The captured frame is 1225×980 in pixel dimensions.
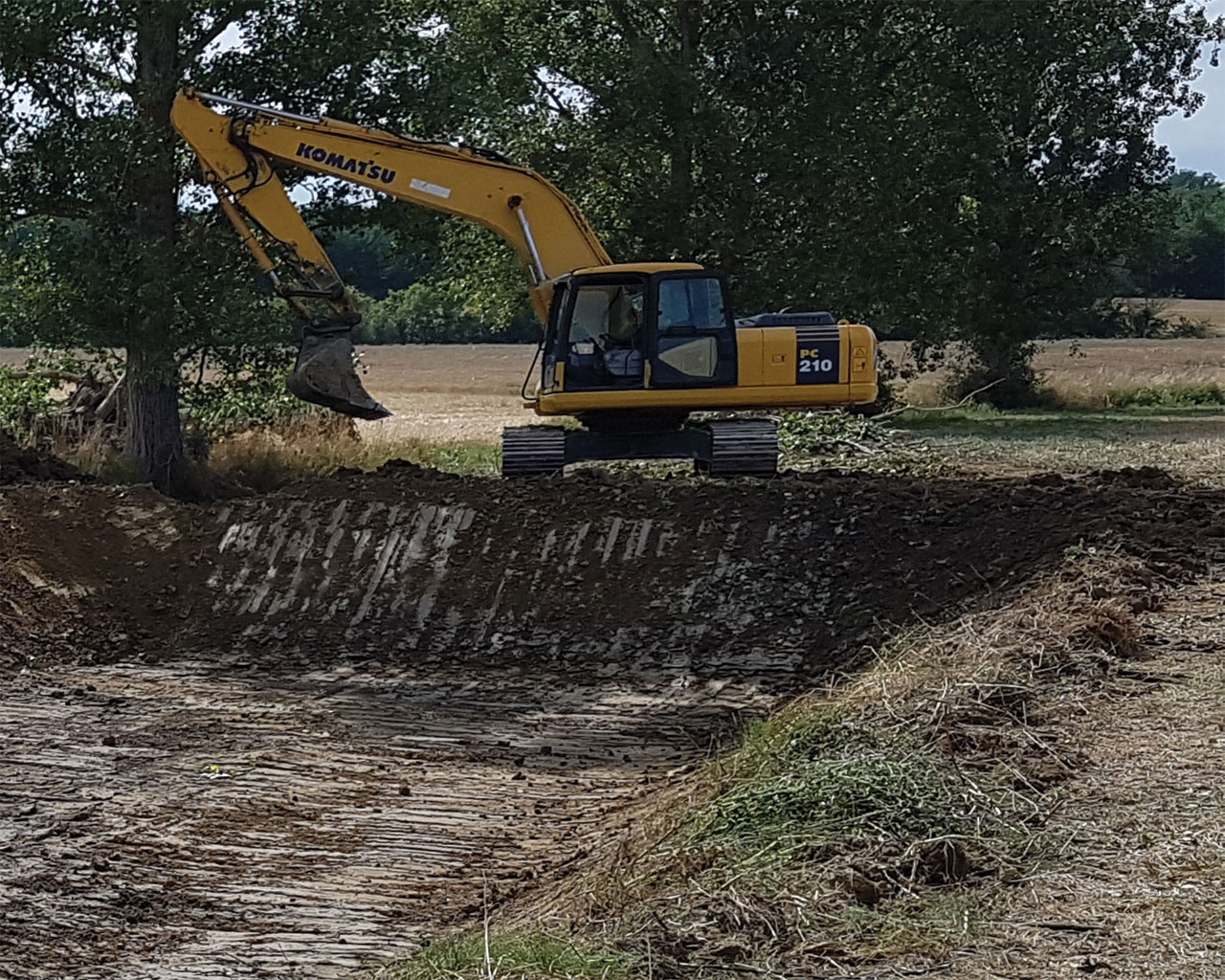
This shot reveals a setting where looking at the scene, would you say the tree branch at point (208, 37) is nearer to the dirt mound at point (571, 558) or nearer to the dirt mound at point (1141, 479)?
the dirt mound at point (571, 558)

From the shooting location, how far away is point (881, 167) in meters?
24.1

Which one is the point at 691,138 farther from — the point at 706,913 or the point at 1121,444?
the point at 706,913

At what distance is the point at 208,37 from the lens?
17.9 metres

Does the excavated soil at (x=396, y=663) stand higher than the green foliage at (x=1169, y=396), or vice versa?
the green foliage at (x=1169, y=396)

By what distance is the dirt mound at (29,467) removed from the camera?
15938 mm

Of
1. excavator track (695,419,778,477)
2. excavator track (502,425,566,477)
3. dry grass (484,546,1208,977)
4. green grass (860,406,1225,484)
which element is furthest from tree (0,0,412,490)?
dry grass (484,546,1208,977)

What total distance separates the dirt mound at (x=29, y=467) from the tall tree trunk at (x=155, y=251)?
1.25 metres

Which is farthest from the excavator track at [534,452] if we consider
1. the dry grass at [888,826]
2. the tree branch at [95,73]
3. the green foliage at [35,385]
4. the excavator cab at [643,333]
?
the dry grass at [888,826]

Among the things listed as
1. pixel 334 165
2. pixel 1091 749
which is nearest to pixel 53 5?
pixel 334 165

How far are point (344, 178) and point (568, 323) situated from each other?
2700 mm

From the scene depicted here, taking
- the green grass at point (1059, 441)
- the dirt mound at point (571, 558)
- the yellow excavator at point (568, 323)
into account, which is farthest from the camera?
the green grass at point (1059, 441)

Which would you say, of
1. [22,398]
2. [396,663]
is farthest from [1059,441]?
[22,398]

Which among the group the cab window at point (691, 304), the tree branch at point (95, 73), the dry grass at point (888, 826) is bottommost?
the dry grass at point (888, 826)

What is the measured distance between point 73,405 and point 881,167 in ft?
37.7
